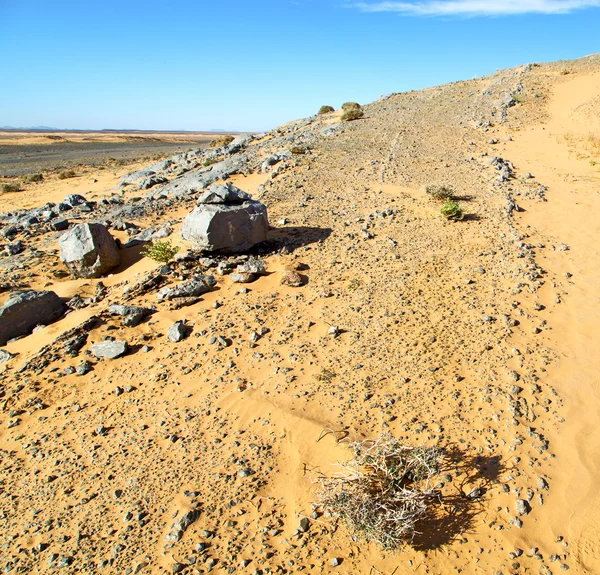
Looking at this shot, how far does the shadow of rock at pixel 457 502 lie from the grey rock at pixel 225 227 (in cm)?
524

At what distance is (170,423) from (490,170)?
12238 mm

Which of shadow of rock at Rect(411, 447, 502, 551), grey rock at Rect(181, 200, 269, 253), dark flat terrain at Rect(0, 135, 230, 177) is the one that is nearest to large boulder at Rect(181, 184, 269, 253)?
grey rock at Rect(181, 200, 269, 253)

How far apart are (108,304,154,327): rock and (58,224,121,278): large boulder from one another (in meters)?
1.75

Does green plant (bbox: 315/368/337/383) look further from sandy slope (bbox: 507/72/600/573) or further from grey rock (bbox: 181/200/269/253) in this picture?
grey rock (bbox: 181/200/269/253)

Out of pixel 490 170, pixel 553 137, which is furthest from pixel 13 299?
pixel 553 137

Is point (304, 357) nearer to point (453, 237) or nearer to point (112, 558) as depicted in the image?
point (112, 558)

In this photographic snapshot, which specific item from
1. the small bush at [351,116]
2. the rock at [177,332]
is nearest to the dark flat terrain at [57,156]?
the small bush at [351,116]

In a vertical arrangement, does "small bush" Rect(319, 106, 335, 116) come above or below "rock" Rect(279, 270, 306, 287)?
above

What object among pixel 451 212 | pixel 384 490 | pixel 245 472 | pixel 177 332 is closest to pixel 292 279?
pixel 177 332

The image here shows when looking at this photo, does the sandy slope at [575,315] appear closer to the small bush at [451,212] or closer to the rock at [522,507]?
the rock at [522,507]

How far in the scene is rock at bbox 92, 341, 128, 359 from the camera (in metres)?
5.82

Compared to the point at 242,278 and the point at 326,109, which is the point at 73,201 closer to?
the point at 242,278

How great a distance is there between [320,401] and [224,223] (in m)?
4.08

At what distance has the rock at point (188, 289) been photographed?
22.6 feet
